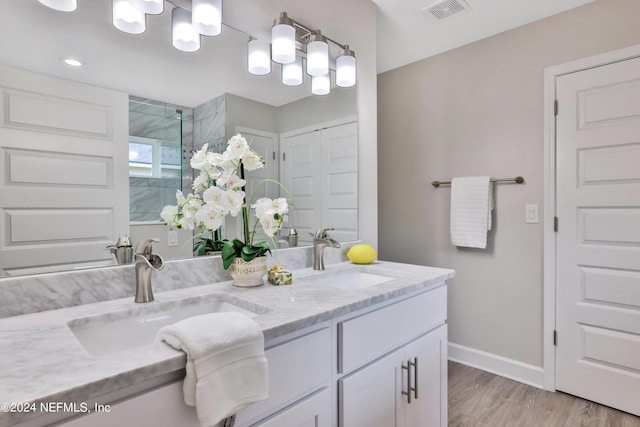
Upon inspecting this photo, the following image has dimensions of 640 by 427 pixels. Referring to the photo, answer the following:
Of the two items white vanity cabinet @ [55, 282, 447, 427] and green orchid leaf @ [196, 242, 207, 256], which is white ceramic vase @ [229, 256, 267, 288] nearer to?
green orchid leaf @ [196, 242, 207, 256]

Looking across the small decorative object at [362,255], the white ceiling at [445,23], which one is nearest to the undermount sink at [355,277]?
the small decorative object at [362,255]

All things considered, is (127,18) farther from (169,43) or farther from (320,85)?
(320,85)

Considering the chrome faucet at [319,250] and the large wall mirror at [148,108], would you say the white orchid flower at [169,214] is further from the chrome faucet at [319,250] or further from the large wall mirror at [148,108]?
the chrome faucet at [319,250]

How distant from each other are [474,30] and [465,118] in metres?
0.58

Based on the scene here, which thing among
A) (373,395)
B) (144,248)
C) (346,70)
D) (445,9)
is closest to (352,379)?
(373,395)

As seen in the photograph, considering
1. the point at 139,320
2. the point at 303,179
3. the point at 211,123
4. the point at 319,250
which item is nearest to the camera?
the point at 139,320

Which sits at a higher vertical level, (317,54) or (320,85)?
(317,54)

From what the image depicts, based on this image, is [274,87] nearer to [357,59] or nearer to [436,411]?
[357,59]

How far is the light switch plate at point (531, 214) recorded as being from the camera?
2.21 meters

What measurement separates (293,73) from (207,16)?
0.52m

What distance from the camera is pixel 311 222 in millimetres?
1786

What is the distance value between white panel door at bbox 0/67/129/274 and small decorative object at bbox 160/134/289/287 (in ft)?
0.68

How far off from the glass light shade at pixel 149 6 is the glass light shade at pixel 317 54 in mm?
721

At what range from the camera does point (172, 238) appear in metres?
1.25
